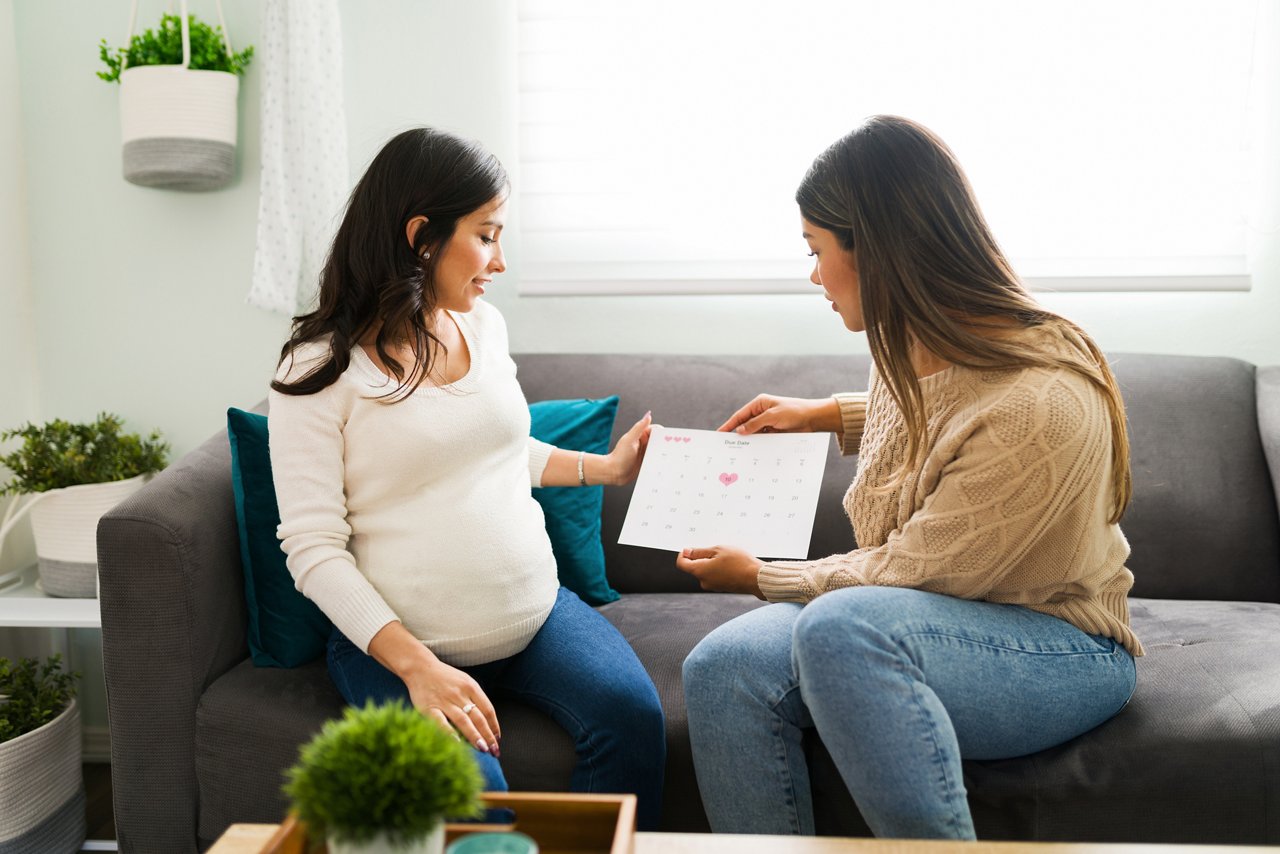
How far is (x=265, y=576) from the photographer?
149 centimetres

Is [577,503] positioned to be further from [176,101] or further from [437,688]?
[176,101]

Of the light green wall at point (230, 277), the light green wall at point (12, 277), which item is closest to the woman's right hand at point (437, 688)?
the light green wall at point (230, 277)

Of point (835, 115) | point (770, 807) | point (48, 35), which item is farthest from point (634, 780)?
point (48, 35)

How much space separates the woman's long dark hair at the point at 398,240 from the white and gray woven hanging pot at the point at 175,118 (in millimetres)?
797

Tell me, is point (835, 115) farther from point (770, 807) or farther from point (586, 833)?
point (586, 833)

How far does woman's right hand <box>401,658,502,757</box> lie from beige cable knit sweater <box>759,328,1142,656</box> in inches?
16.7

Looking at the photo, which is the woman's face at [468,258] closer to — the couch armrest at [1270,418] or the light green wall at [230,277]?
the light green wall at [230,277]

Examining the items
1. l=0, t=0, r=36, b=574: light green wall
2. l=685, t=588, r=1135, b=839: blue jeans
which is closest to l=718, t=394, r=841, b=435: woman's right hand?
l=685, t=588, r=1135, b=839: blue jeans

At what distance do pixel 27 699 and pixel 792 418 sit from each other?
140cm

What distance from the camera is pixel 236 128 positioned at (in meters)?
2.11

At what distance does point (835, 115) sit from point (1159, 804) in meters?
1.39

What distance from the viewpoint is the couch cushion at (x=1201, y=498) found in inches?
71.1

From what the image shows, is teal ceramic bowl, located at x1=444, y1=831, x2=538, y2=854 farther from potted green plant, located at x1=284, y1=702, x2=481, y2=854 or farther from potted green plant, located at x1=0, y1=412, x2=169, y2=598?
potted green plant, located at x1=0, y1=412, x2=169, y2=598

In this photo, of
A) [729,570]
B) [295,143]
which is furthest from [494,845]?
[295,143]
